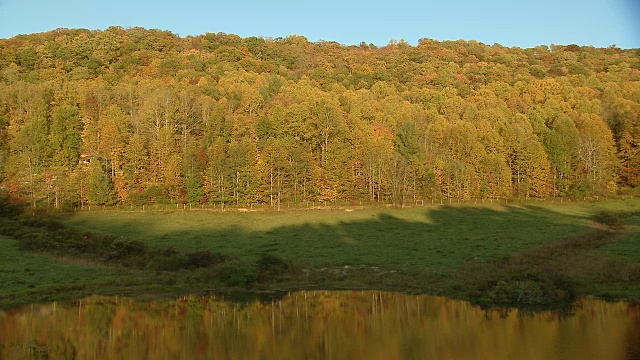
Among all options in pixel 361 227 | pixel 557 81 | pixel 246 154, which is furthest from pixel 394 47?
pixel 361 227

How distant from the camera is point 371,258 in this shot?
120ft

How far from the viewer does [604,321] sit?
805 inches

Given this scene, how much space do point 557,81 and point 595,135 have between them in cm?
3955

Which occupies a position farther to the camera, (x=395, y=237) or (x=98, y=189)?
(x=98, y=189)

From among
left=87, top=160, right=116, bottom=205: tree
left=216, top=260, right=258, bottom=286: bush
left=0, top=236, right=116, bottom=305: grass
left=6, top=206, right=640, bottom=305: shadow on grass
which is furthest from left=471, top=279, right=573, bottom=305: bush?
left=87, top=160, right=116, bottom=205: tree

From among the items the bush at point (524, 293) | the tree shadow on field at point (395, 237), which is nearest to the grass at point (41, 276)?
the tree shadow on field at point (395, 237)

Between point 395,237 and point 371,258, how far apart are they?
10637 millimetres

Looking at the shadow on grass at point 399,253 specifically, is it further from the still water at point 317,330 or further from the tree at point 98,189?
the tree at point 98,189

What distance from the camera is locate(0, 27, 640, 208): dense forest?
77.1 m

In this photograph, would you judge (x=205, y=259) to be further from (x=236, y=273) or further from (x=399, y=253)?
(x=399, y=253)

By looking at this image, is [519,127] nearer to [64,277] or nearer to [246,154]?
[246,154]

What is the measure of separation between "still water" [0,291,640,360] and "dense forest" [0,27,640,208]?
50.2 m

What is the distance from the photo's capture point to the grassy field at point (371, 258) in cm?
2717

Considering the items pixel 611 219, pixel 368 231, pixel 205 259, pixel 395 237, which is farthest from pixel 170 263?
pixel 611 219
